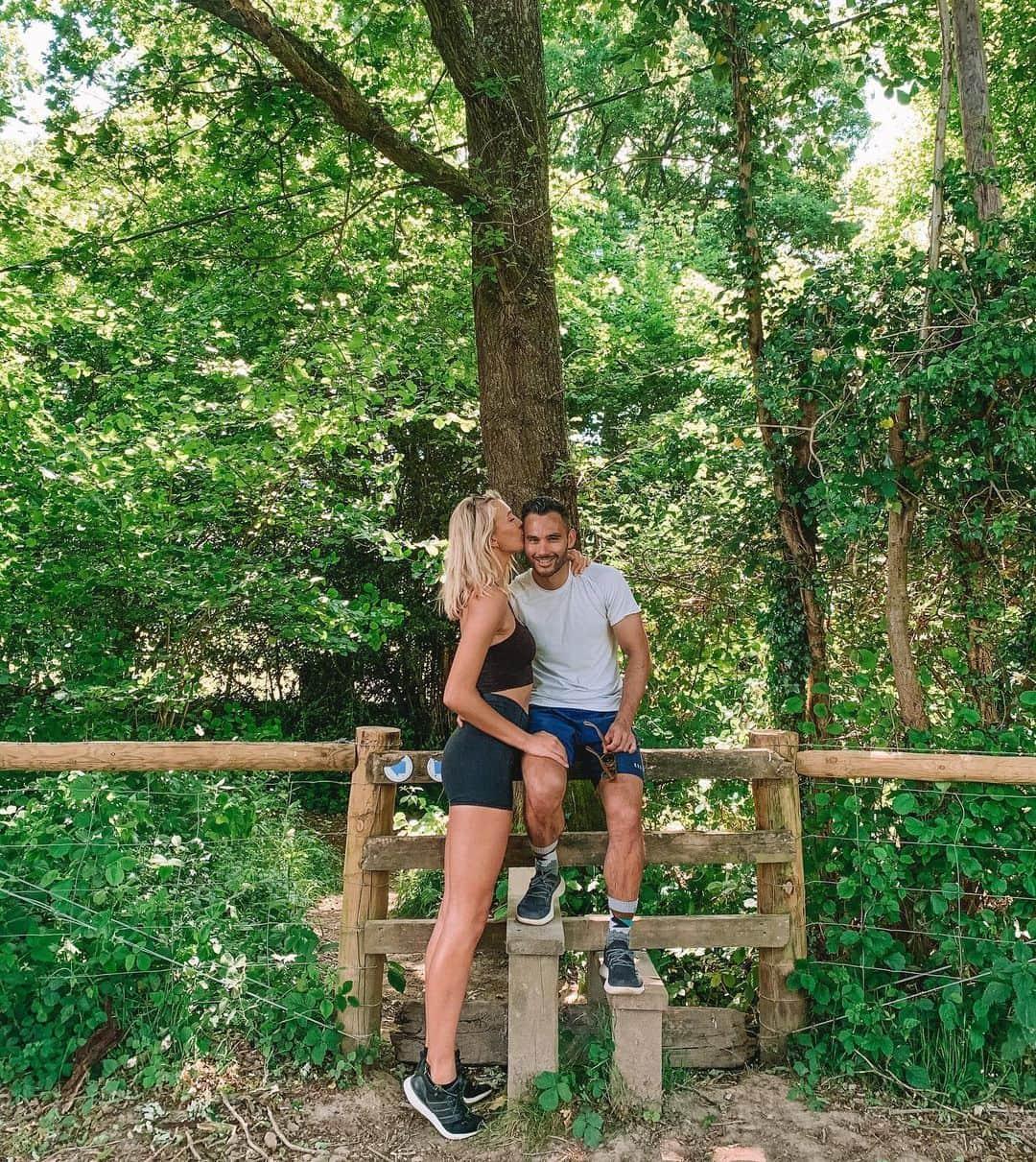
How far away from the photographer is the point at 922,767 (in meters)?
3.15

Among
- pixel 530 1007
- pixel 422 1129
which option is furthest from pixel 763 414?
pixel 422 1129

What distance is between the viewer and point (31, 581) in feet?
17.4

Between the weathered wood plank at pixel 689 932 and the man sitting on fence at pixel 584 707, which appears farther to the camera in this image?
the weathered wood plank at pixel 689 932

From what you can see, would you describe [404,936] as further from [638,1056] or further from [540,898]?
[638,1056]

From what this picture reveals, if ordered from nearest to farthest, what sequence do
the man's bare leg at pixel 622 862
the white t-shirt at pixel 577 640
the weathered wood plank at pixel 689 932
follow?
the man's bare leg at pixel 622 862, the weathered wood plank at pixel 689 932, the white t-shirt at pixel 577 640

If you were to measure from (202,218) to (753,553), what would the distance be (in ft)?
12.2

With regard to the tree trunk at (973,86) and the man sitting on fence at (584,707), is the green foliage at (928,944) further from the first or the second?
the tree trunk at (973,86)

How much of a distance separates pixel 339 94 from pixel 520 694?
119 inches

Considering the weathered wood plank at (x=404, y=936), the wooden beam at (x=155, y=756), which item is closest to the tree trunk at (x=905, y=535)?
the weathered wood plank at (x=404, y=936)

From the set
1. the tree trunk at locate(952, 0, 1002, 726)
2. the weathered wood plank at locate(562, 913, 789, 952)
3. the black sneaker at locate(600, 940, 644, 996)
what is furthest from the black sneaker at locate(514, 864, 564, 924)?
the tree trunk at locate(952, 0, 1002, 726)

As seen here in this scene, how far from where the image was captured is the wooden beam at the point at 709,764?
3365 millimetres

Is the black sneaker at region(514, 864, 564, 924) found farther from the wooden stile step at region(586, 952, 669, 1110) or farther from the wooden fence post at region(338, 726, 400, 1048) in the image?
the wooden fence post at region(338, 726, 400, 1048)

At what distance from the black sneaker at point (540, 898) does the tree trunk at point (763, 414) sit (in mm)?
1669

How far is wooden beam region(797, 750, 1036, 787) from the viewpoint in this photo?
303 centimetres
